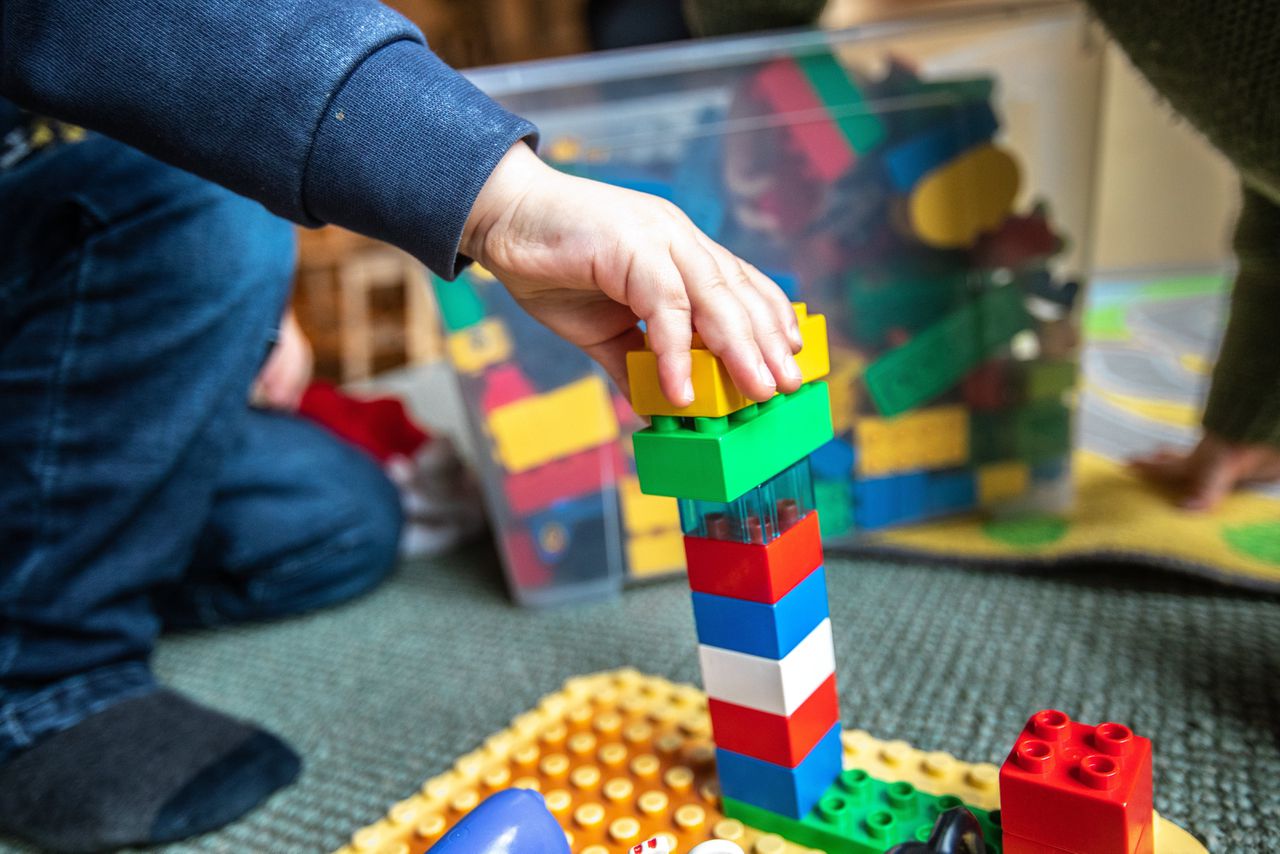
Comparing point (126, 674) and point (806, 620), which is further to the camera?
point (126, 674)

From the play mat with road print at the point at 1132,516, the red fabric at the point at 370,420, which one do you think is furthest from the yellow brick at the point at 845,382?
the red fabric at the point at 370,420

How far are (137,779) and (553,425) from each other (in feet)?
1.17

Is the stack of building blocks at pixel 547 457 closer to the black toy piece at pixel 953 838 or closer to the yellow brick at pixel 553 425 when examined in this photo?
the yellow brick at pixel 553 425

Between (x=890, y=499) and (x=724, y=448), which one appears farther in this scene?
(x=890, y=499)

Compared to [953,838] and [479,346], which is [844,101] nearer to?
[479,346]

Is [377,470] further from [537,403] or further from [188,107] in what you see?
[188,107]

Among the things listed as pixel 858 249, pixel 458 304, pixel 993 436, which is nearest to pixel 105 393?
pixel 458 304

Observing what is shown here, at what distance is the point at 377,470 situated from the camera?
882mm

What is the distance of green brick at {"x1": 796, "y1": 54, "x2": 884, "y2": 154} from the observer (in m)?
0.71

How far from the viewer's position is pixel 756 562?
0.39m

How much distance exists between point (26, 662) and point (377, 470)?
13.1 inches

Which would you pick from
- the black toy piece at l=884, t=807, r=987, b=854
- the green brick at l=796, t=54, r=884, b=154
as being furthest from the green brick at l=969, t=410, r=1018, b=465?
the black toy piece at l=884, t=807, r=987, b=854

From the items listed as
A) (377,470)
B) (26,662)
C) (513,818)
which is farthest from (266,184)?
(377,470)

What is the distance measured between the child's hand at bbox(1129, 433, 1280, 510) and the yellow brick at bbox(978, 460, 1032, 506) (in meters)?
0.12
